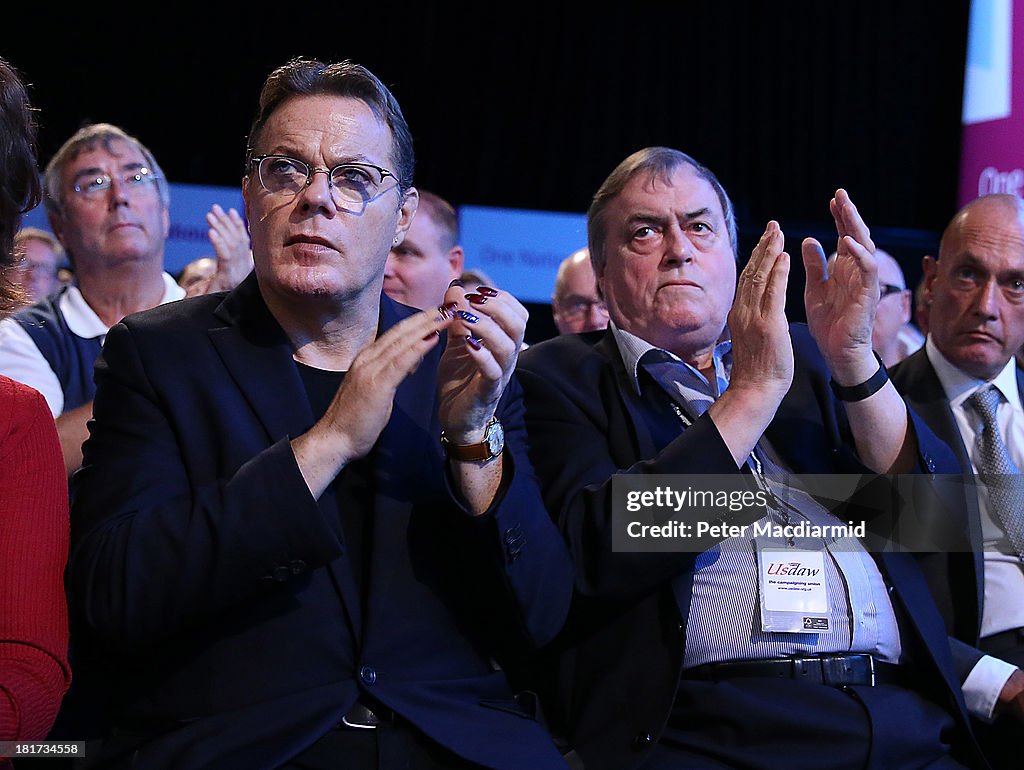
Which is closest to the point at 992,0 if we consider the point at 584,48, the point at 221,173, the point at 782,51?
the point at 782,51

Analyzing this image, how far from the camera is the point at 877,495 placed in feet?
7.15

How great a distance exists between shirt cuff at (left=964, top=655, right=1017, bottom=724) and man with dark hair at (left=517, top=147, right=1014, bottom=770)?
10mm

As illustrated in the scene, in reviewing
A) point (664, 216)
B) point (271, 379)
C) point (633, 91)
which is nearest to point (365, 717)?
point (271, 379)

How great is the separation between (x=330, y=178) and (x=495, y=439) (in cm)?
52

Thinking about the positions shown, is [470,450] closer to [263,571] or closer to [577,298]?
[263,571]

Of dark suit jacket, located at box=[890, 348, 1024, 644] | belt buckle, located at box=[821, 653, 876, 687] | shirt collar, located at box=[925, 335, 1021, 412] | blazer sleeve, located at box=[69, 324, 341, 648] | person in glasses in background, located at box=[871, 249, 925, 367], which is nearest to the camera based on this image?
blazer sleeve, located at box=[69, 324, 341, 648]

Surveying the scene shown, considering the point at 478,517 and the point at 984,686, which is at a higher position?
the point at 478,517

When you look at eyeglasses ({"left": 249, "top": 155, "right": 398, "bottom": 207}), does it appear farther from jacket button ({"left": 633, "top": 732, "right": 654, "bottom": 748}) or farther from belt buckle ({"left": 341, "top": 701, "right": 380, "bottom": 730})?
jacket button ({"left": 633, "top": 732, "right": 654, "bottom": 748})

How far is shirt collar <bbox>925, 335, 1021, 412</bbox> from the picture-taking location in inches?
105

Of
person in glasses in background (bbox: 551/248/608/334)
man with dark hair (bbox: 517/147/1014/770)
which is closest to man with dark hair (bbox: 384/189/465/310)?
person in glasses in background (bbox: 551/248/608/334)

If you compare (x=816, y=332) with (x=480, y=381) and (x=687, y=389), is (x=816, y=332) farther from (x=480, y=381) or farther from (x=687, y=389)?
(x=480, y=381)

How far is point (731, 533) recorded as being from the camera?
6.22ft

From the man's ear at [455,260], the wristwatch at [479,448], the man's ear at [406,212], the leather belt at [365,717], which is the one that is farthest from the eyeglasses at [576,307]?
the leather belt at [365,717]

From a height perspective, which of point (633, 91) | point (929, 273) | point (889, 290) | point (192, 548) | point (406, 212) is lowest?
point (192, 548)
